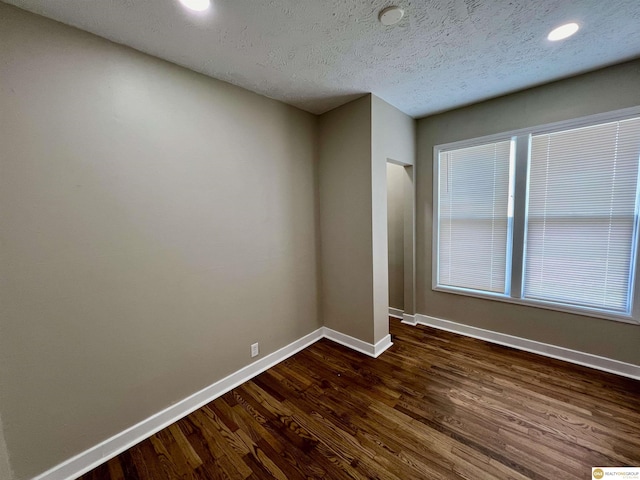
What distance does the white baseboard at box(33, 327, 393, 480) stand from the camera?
1494 millimetres

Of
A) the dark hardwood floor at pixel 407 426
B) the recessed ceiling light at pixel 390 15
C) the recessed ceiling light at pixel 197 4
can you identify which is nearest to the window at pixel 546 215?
the dark hardwood floor at pixel 407 426

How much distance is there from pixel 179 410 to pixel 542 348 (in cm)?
342

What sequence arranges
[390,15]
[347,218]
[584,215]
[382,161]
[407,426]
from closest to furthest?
1. [390,15]
2. [407,426]
3. [584,215]
4. [382,161]
5. [347,218]

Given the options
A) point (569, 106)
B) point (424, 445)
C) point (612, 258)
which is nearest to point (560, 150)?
point (569, 106)

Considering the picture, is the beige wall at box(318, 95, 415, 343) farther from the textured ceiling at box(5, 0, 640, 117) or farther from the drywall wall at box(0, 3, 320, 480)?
the drywall wall at box(0, 3, 320, 480)

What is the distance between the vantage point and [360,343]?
277 cm

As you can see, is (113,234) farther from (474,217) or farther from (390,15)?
(474,217)

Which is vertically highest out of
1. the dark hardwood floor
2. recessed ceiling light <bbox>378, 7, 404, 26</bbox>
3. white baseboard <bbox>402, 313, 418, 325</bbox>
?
recessed ceiling light <bbox>378, 7, 404, 26</bbox>

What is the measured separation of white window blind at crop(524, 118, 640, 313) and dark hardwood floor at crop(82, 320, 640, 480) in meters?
0.75

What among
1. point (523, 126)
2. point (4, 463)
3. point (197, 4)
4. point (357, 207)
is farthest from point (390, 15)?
point (4, 463)

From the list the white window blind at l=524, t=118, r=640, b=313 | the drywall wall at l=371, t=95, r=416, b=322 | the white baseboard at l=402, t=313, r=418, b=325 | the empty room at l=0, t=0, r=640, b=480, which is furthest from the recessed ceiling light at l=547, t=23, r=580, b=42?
the white baseboard at l=402, t=313, r=418, b=325

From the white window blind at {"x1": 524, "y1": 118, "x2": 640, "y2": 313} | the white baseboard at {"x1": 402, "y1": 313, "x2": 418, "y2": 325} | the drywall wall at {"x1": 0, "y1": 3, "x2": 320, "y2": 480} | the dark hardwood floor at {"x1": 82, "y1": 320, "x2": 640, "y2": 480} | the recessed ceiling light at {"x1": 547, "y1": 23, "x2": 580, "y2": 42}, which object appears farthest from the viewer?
the white baseboard at {"x1": 402, "y1": 313, "x2": 418, "y2": 325}

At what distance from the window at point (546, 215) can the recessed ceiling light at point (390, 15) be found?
1857mm

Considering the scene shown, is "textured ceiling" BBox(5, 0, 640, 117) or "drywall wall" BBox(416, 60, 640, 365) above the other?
"textured ceiling" BBox(5, 0, 640, 117)
